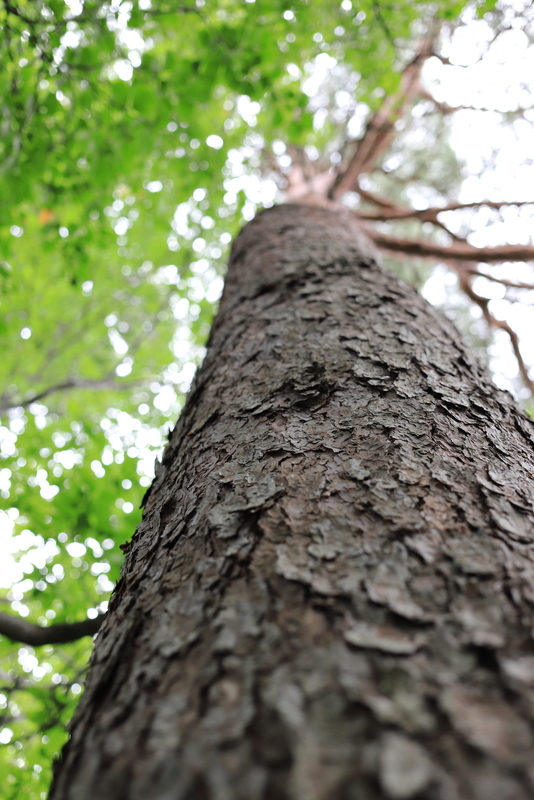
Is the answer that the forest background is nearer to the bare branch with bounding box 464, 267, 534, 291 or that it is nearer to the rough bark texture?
the bare branch with bounding box 464, 267, 534, 291

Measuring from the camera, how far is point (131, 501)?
323cm

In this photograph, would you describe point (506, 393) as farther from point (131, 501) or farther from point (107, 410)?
point (107, 410)

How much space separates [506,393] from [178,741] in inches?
52.3

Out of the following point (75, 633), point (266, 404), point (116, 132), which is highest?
point (116, 132)

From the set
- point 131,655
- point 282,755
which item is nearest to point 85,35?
point 131,655

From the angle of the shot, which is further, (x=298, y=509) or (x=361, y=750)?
(x=298, y=509)

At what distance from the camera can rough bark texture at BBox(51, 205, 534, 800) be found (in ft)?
1.69

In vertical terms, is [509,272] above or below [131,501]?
above

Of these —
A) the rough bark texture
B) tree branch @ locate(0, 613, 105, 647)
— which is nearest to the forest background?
tree branch @ locate(0, 613, 105, 647)

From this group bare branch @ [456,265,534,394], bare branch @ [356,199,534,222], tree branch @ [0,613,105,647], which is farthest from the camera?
bare branch @ [456,265,534,394]

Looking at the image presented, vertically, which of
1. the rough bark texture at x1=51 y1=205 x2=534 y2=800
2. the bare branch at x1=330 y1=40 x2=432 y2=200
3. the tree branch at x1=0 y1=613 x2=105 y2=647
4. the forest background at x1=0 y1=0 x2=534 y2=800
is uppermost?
the bare branch at x1=330 y1=40 x2=432 y2=200

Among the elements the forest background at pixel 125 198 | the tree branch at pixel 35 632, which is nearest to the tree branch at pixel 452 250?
the forest background at pixel 125 198

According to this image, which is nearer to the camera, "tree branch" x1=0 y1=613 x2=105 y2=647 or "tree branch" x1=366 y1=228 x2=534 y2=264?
"tree branch" x1=0 y1=613 x2=105 y2=647

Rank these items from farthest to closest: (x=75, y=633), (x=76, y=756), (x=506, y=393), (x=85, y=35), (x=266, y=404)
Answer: (x=85, y=35) < (x=75, y=633) < (x=506, y=393) < (x=266, y=404) < (x=76, y=756)
